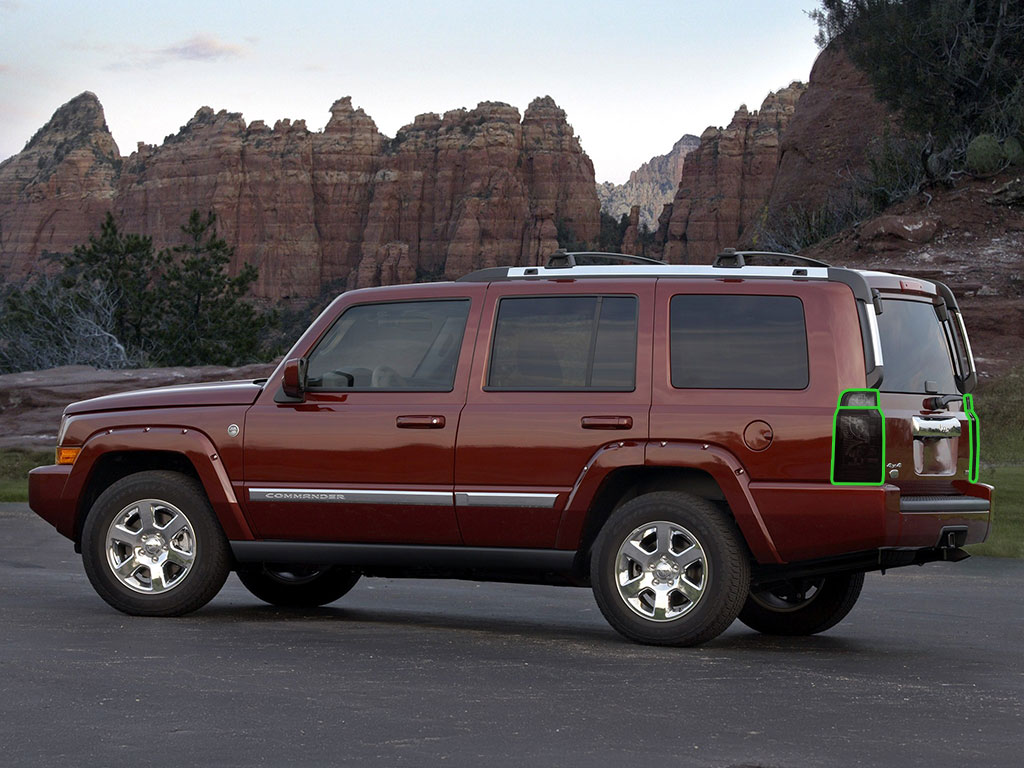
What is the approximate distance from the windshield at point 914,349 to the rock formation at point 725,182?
120 metres

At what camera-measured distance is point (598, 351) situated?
8.26m

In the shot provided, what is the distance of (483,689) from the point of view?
6617mm

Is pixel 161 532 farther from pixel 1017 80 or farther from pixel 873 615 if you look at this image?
pixel 1017 80

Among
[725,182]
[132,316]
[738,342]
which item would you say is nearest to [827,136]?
[132,316]

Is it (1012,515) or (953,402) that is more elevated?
(953,402)

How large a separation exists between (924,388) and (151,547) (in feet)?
15.4

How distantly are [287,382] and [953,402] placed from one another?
3815 millimetres

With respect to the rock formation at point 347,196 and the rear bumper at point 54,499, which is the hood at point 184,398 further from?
the rock formation at point 347,196

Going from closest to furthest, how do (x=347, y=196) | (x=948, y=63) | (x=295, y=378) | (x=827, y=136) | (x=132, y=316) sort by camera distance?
(x=295, y=378)
(x=948, y=63)
(x=132, y=316)
(x=827, y=136)
(x=347, y=196)

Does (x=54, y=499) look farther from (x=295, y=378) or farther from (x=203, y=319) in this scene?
(x=203, y=319)

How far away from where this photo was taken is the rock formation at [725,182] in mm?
129750

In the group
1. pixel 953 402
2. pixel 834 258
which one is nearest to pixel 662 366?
pixel 953 402

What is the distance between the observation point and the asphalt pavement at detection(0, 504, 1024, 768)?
17.9 feet

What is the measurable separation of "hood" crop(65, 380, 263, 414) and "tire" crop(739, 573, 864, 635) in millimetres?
3306
